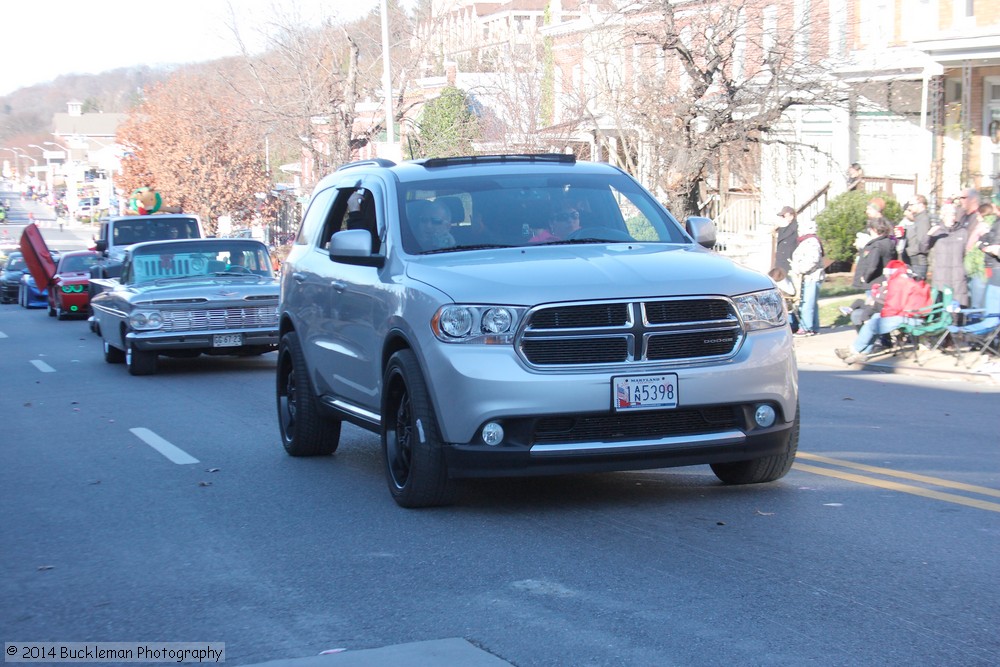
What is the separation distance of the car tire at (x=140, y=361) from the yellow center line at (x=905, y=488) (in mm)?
10050

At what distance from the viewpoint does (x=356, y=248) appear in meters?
7.74

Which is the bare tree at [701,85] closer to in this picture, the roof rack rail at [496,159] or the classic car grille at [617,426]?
the roof rack rail at [496,159]

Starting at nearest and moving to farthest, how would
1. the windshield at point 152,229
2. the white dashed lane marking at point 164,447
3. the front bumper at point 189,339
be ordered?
1. the white dashed lane marking at point 164,447
2. the front bumper at point 189,339
3. the windshield at point 152,229

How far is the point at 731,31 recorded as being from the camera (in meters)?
22.0

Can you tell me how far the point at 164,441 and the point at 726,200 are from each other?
24006 millimetres

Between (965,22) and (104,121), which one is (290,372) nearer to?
(965,22)

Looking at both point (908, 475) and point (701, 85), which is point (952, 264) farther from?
point (701, 85)

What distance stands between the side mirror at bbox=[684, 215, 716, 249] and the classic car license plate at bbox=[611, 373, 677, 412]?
1.70 m

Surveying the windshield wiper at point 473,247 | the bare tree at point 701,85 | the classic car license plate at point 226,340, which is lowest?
the classic car license plate at point 226,340

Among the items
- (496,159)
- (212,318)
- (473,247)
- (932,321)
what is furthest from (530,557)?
(932,321)

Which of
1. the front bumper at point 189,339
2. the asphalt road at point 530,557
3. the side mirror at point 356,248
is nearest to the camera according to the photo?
the asphalt road at point 530,557

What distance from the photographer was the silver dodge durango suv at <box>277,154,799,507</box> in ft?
21.7

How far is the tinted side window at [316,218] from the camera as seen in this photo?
31.1ft

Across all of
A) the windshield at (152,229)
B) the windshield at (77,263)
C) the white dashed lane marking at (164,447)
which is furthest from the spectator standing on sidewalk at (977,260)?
the windshield at (77,263)
